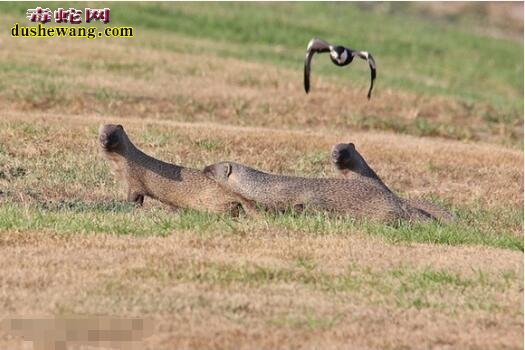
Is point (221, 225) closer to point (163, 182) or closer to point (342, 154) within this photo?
point (163, 182)

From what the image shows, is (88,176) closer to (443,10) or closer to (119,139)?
(119,139)

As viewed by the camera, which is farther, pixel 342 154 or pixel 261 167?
pixel 261 167

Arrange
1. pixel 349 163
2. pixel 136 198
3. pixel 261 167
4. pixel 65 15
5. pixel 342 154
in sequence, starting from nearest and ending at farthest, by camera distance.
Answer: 1. pixel 136 198
2. pixel 342 154
3. pixel 349 163
4. pixel 261 167
5. pixel 65 15

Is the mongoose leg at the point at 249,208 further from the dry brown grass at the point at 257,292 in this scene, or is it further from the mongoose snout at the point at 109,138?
the mongoose snout at the point at 109,138

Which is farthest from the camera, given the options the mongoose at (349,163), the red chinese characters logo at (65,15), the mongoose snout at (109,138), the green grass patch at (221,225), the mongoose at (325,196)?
the red chinese characters logo at (65,15)

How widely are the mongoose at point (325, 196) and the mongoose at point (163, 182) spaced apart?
138 mm

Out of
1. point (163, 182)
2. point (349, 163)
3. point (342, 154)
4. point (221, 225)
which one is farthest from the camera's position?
point (349, 163)

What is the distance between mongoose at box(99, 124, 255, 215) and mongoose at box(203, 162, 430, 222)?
0.45 ft

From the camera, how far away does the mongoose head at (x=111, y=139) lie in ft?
40.0

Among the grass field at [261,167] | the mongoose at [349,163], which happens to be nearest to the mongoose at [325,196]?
the grass field at [261,167]

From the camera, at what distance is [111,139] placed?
12188mm

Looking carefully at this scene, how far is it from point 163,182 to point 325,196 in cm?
160

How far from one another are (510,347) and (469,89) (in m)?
19.4

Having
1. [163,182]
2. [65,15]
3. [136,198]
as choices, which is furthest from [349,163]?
[65,15]
